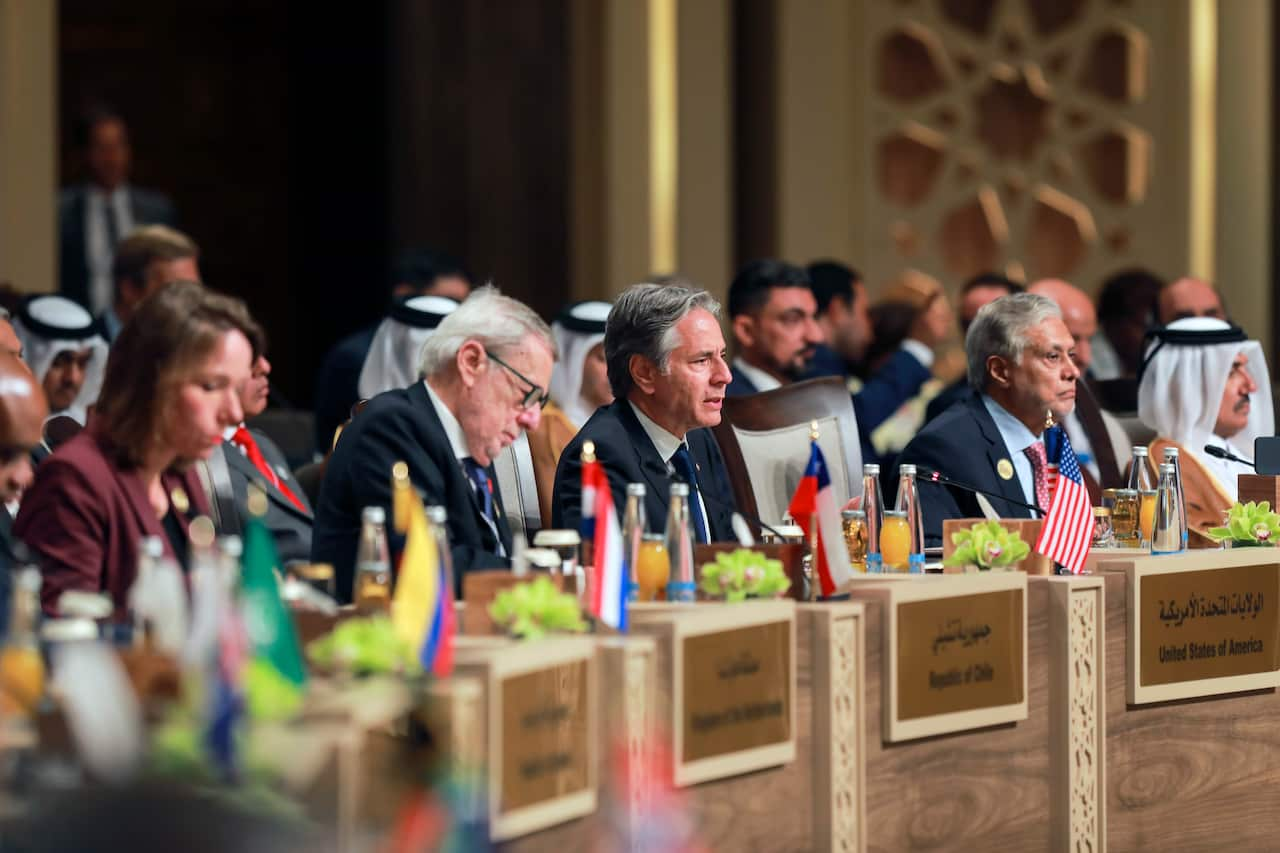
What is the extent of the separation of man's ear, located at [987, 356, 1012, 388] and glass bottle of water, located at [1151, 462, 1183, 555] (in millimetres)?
859

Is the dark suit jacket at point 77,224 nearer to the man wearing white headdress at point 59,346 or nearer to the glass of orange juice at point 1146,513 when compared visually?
the man wearing white headdress at point 59,346

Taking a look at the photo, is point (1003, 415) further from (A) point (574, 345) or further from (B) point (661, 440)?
(A) point (574, 345)

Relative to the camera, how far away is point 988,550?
4.30 metres

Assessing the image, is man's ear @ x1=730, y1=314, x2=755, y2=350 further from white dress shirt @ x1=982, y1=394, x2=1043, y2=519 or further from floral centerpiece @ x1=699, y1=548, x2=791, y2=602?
floral centerpiece @ x1=699, y1=548, x2=791, y2=602

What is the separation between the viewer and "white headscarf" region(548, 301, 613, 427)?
658cm

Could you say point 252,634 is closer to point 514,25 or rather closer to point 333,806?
point 333,806

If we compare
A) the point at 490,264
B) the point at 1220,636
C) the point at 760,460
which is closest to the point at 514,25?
the point at 490,264

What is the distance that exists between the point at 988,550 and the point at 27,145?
212 inches

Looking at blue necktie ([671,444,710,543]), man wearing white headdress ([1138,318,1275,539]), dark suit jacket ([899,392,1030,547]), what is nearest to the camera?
blue necktie ([671,444,710,543])

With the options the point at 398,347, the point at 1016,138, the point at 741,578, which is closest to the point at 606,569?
the point at 741,578

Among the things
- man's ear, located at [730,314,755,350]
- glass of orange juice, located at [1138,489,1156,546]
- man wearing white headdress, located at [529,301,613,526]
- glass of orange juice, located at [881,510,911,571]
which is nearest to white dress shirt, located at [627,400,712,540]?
glass of orange juice, located at [881,510,911,571]

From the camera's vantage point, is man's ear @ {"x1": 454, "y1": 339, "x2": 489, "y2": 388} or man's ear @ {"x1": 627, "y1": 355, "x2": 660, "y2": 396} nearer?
man's ear @ {"x1": 454, "y1": 339, "x2": 489, "y2": 388}

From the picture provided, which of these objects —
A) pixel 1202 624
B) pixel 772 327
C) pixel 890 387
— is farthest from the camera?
pixel 890 387

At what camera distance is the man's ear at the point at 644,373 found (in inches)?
189
